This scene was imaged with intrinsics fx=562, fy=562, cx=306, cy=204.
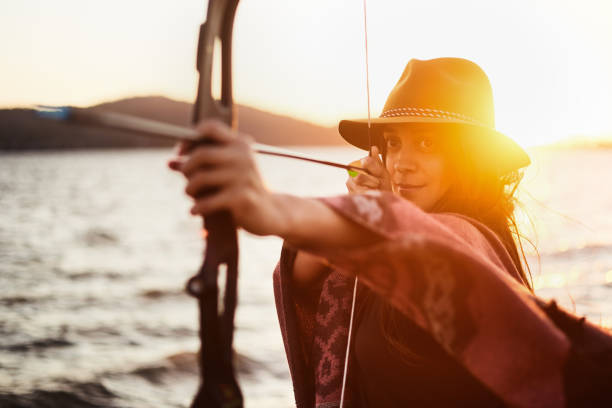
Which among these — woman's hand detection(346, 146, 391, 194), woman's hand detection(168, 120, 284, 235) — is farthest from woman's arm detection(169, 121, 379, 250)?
woman's hand detection(346, 146, 391, 194)

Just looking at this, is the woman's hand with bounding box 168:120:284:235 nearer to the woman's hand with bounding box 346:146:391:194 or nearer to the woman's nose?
the woman's hand with bounding box 346:146:391:194

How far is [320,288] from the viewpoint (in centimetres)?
269

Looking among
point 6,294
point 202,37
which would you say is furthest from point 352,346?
point 6,294

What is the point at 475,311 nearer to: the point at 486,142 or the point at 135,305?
the point at 486,142

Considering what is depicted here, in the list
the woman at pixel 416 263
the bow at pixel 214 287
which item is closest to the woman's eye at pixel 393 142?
the woman at pixel 416 263

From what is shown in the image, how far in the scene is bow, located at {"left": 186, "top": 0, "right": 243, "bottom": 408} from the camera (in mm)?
1120

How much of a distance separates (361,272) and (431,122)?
1276mm

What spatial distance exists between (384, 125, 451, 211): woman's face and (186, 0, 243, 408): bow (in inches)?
54.1

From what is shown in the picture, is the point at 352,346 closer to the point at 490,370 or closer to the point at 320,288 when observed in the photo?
the point at 320,288

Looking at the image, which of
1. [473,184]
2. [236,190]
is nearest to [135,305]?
[473,184]

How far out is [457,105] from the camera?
2451 millimetres

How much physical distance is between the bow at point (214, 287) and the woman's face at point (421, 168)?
137 centimetres

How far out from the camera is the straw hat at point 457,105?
7.94ft

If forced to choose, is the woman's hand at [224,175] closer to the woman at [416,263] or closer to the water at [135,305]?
the woman at [416,263]
